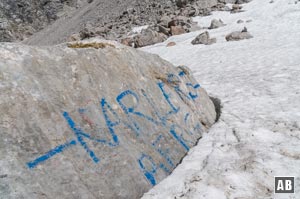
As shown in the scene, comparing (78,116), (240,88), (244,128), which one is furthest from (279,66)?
(78,116)

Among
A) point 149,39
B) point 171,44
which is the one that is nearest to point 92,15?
point 149,39

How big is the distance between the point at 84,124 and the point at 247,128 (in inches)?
128

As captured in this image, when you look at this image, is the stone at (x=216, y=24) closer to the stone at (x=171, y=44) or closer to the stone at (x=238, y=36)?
the stone at (x=171, y=44)

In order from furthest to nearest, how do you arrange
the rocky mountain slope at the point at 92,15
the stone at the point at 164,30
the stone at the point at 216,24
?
the rocky mountain slope at the point at 92,15
the stone at the point at 164,30
the stone at the point at 216,24

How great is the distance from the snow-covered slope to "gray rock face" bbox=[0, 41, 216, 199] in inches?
18.0

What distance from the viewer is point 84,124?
14.2ft

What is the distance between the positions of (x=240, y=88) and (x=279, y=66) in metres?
2.46

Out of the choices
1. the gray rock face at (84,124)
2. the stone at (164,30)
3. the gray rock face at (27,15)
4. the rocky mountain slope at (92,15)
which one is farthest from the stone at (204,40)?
the gray rock face at (27,15)

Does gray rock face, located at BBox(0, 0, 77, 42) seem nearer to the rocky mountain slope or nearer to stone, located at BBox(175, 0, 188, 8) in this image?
the rocky mountain slope

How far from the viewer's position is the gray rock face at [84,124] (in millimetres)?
3682

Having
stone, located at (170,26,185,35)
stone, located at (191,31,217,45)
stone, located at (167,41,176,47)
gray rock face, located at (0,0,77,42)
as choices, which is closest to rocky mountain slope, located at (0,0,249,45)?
gray rock face, located at (0,0,77,42)

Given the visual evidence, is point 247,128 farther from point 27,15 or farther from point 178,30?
point 27,15

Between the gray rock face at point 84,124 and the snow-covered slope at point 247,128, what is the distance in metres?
0.46

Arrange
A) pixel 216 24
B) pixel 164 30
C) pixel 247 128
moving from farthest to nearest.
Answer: pixel 164 30 → pixel 216 24 → pixel 247 128
